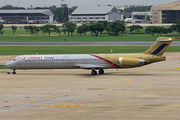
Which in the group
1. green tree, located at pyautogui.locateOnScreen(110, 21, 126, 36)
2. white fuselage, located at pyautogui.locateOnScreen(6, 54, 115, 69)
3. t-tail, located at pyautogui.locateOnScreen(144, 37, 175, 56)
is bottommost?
white fuselage, located at pyautogui.locateOnScreen(6, 54, 115, 69)

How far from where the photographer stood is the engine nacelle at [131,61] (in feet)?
153

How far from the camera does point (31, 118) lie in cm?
2453

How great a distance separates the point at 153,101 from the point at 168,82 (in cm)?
1160

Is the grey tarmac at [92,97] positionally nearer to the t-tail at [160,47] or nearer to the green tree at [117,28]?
the t-tail at [160,47]

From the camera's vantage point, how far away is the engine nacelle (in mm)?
46594

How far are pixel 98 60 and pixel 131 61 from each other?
535 centimetres

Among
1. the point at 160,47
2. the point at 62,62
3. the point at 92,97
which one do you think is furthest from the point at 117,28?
the point at 92,97

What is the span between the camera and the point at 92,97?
3209cm

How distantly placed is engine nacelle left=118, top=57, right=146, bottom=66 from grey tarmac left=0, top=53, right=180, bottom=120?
1.89 meters

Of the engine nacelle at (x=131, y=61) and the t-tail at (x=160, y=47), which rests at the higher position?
the t-tail at (x=160, y=47)

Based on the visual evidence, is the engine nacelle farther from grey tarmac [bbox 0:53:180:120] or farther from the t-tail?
the t-tail

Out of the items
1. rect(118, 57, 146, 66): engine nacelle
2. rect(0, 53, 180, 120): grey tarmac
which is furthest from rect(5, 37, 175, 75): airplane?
rect(0, 53, 180, 120): grey tarmac

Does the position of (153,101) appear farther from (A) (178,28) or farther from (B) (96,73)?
(A) (178,28)

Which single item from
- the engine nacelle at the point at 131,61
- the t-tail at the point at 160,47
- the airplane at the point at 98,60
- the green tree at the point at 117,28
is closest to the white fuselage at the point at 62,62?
the airplane at the point at 98,60
